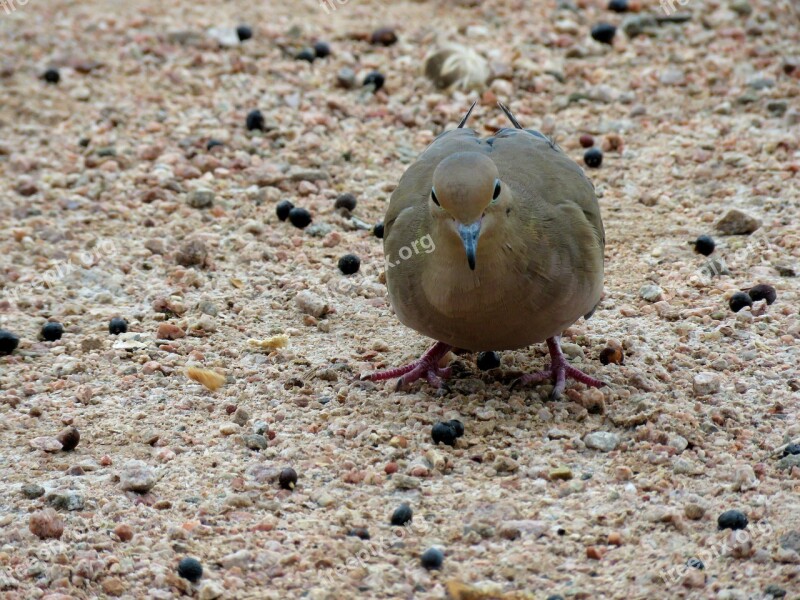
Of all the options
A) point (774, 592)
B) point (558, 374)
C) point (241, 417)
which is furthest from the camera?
point (558, 374)

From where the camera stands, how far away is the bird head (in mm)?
4500

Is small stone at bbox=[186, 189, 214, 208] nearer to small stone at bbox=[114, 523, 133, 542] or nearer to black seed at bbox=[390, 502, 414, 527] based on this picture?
small stone at bbox=[114, 523, 133, 542]

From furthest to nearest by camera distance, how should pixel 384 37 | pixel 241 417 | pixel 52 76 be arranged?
pixel 384 37, pixel 52 76, pixel 241 417

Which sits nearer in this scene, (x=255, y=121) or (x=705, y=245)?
(x=705, y=245)

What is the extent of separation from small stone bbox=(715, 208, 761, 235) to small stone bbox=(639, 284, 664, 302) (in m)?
0.78

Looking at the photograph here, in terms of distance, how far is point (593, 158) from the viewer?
7340 mm

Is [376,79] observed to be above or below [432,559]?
above

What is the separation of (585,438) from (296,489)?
1.24m

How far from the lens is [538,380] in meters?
5.33

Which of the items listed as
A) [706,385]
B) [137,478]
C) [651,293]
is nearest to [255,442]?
[137,478]

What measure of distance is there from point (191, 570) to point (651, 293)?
301 cm

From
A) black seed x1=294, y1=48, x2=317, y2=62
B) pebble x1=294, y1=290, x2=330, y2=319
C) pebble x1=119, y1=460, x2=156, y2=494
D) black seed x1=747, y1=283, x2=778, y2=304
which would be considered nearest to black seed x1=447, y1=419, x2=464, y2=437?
pebble x1=119, y1=460, x2=156, y2=494

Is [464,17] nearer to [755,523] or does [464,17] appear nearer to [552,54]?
[552,54]

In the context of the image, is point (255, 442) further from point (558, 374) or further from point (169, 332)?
point (558, 374)
